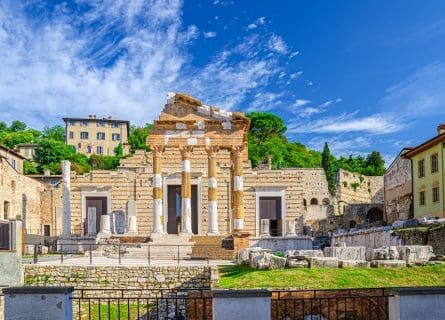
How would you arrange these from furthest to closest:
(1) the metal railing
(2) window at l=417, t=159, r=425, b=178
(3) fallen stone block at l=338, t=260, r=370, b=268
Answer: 1. (2) window at l=417, t=159, r=425, b=178
2. (1) the metal railing
3. (3) fallen stone block at l=338, t=260, r=370, b=268

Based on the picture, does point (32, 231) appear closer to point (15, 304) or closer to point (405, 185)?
point (405, 185)

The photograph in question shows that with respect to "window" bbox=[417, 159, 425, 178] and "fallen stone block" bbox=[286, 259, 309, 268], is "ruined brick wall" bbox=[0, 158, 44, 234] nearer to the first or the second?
"window" bbox=[417, 159, 425, 178]

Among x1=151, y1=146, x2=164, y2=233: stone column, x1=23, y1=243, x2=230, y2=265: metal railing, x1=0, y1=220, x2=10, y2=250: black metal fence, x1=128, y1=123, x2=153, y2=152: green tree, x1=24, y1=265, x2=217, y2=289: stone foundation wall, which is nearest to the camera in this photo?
x1=0, y1=220, x2=10, y2=250: black metal fence

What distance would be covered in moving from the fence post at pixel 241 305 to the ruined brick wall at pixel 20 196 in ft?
136

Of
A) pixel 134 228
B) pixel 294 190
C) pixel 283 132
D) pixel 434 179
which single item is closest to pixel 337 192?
pixel 283 132

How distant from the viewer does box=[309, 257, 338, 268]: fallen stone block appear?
19562mm

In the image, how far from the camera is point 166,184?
A: 42.9 m

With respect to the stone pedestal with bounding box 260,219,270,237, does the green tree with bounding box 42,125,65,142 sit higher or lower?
higher

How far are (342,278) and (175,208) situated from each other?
2566 cm

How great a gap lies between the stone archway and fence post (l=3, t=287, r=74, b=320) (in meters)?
58.2

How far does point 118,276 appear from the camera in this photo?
23.9 meters

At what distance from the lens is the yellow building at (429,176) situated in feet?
117

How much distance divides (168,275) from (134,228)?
14.1 metres

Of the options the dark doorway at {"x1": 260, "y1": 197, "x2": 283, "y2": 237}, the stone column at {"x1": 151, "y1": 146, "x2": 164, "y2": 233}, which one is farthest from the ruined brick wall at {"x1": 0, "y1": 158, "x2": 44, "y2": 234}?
the dark doorway at {"x1": 260, "y1": 197, "x2": 283, "y2": 237}
